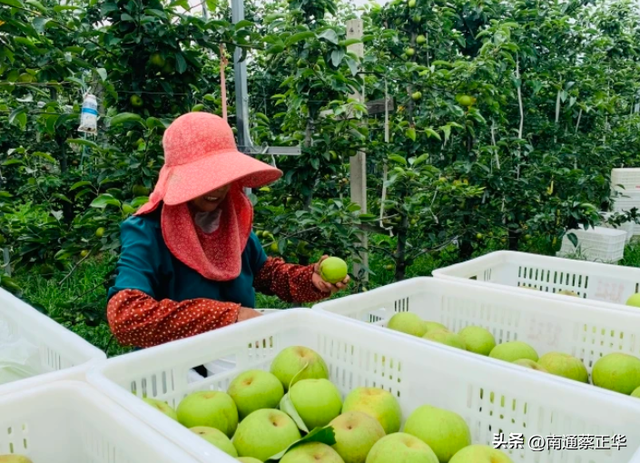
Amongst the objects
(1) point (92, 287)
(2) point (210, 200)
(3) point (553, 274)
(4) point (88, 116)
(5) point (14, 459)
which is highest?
(4) point (88, 116)

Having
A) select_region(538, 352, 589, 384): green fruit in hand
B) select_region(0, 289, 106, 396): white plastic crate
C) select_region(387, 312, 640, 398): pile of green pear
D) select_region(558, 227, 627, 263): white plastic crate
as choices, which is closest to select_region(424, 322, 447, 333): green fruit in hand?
select_region(387, 312, 640, 398): pile of green pear

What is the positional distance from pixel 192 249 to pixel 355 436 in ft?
2.42

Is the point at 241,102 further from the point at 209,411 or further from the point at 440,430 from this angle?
the point at 440,430

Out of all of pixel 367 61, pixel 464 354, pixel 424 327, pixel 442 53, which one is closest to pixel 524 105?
pixel 442 53

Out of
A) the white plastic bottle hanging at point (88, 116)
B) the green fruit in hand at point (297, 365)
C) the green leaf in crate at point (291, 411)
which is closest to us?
the green leaf in crate at point (291, 411)

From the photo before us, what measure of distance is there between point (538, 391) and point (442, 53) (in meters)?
3.48

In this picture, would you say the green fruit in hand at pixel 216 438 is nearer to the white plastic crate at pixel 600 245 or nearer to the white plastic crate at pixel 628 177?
the white plastic crate at pixel 600 245

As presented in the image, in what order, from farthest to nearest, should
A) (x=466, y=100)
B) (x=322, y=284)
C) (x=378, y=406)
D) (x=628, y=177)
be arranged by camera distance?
(x=628, y=177) → (x=466, y=100) → (x=322, y=284) → (x=378, y=406)

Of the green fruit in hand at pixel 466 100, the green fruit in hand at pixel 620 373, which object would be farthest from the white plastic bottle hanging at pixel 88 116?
the green fruit in hand at pixel 466 100

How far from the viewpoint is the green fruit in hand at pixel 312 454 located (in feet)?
2.57

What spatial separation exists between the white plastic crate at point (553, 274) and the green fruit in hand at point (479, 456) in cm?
73

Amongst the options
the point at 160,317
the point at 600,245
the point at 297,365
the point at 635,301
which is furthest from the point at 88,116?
the point at 600,245

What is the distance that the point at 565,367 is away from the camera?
117 cm

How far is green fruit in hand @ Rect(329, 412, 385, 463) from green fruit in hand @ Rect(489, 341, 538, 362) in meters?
0.46
